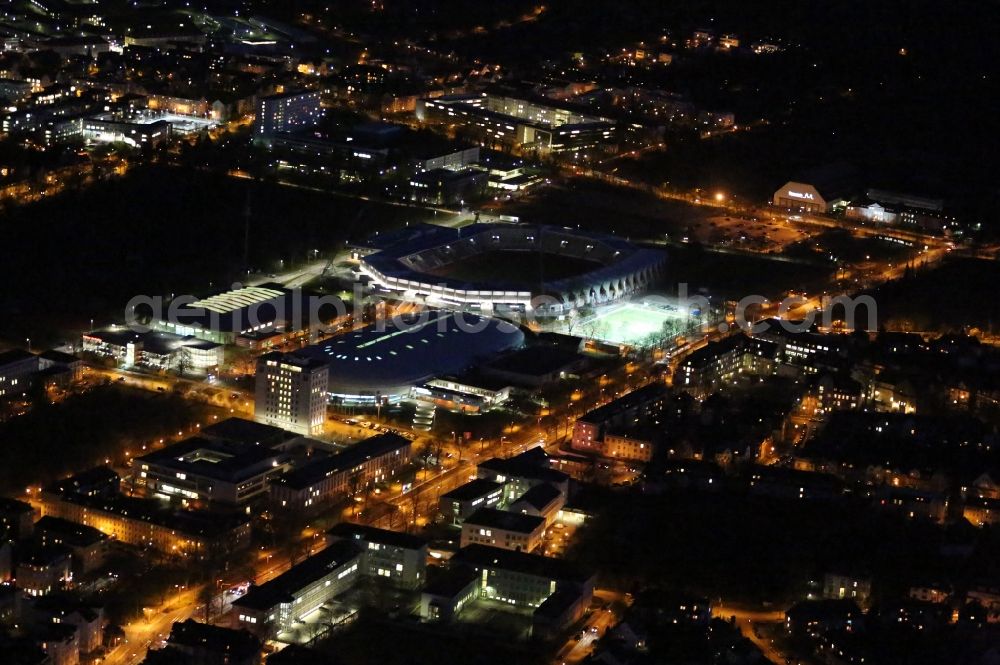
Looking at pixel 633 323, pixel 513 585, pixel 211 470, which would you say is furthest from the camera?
pixel 633 323

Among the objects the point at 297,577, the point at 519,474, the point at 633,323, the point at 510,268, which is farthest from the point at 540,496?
the point at 510,268

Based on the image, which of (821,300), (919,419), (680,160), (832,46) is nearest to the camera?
(919,419)

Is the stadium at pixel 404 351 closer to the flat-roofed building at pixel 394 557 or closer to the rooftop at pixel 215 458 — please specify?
the rooftop at pixel 215 458

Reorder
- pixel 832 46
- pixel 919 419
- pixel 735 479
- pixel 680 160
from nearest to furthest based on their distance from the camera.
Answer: pixel 735 479 < pixel 919 419 < pixel 680 160 < pixel 832 46

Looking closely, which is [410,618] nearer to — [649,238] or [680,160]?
[649,238]

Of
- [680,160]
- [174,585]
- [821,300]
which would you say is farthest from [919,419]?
[680,160]

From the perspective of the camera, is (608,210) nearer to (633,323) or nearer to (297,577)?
(633,323)

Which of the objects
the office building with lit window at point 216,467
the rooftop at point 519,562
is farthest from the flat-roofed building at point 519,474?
the office building with lit window at point 216,467

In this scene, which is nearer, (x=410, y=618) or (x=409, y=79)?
(x=410, y=618)
